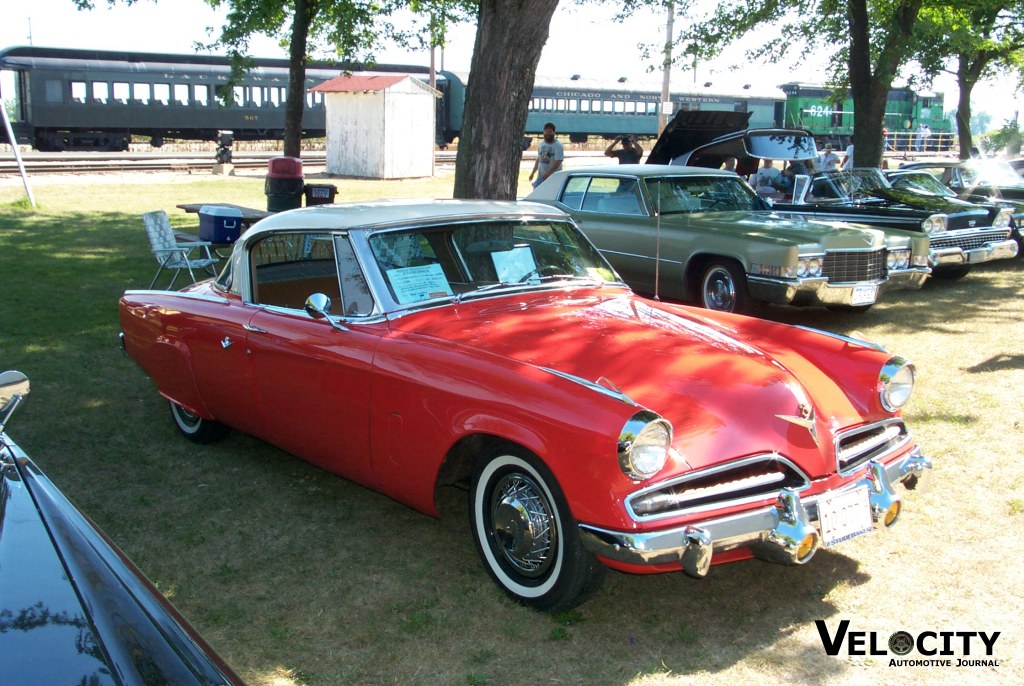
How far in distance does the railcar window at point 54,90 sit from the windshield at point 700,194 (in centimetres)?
2845

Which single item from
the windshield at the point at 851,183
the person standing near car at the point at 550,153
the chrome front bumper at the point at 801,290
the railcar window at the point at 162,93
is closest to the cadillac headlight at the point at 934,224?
the windshield at the point at 851,183

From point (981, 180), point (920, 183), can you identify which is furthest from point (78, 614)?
point (981, 180)

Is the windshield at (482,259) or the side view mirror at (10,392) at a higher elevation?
the windshield at (482,259)

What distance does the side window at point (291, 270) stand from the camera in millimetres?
5066

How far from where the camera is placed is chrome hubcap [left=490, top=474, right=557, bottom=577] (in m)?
3.57

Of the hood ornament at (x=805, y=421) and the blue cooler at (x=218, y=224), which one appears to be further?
the blue cooler at (x=218, y=224)

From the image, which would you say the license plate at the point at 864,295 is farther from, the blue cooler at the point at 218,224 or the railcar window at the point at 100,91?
the railcar window at the point at 100,91

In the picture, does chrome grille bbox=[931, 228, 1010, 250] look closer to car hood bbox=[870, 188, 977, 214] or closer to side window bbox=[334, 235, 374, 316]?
car hood bbox=[870, 188, 977, 214]

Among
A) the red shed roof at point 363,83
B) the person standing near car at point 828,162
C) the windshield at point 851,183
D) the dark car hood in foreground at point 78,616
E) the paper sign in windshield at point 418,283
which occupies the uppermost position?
the red shed roof at point 363,83

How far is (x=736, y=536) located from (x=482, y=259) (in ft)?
6.75

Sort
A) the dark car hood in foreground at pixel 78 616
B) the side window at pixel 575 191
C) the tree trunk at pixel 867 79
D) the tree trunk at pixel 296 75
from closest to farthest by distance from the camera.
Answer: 1. the dark car hood in foreground at pixel 78 616
2. the side window at pixel 575 191
3. the tree trunk at pixel 867 79
4. the tree trunk at pixel 296 75

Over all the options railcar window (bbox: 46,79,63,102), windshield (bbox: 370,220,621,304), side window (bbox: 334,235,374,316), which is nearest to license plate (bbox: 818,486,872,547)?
windshield (bbox: 370,220,621,304)

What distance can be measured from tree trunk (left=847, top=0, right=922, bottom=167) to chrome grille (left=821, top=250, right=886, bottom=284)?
710 centimetres

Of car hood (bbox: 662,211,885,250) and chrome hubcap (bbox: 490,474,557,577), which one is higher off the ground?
car hood (bbox: 662,211,885,250)
